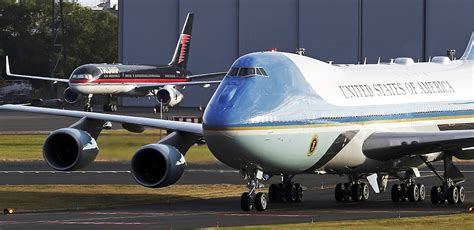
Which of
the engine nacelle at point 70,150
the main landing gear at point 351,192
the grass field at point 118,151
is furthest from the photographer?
the grass field at point 118,151

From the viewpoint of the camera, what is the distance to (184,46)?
359ft

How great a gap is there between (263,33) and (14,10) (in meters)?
56.5

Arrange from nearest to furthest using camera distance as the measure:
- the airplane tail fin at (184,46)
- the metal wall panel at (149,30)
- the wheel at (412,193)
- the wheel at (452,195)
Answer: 1. the wheel at (452,195)
2. the wheel at (412,193)
3. the airplane tail fin at (184,46)
4. the metal wall panel at (149,30)

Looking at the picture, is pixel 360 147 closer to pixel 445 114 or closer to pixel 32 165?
pixel 445 114

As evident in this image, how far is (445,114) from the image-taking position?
133 feet

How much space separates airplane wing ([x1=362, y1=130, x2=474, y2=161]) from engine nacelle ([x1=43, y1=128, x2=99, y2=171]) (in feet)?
25.3

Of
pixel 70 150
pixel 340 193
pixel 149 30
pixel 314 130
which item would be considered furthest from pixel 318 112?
pixel 149 30

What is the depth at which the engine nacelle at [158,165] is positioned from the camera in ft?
118

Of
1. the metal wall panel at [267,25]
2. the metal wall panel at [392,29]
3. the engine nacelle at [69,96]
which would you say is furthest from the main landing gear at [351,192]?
the engine nacelle at [69,96]

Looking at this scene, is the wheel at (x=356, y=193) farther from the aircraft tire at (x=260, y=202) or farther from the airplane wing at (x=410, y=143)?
the aircraft tire at (x=260, y=202)

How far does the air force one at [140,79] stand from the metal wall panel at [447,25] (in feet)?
54.4

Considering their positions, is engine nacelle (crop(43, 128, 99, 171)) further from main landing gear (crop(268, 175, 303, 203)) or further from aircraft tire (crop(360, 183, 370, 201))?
aircraft tire (crop(360, 183, 370, 201))

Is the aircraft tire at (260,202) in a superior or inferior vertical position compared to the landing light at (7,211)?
superior

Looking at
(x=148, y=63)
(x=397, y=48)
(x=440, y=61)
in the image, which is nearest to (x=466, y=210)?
(x=440, y=61)
